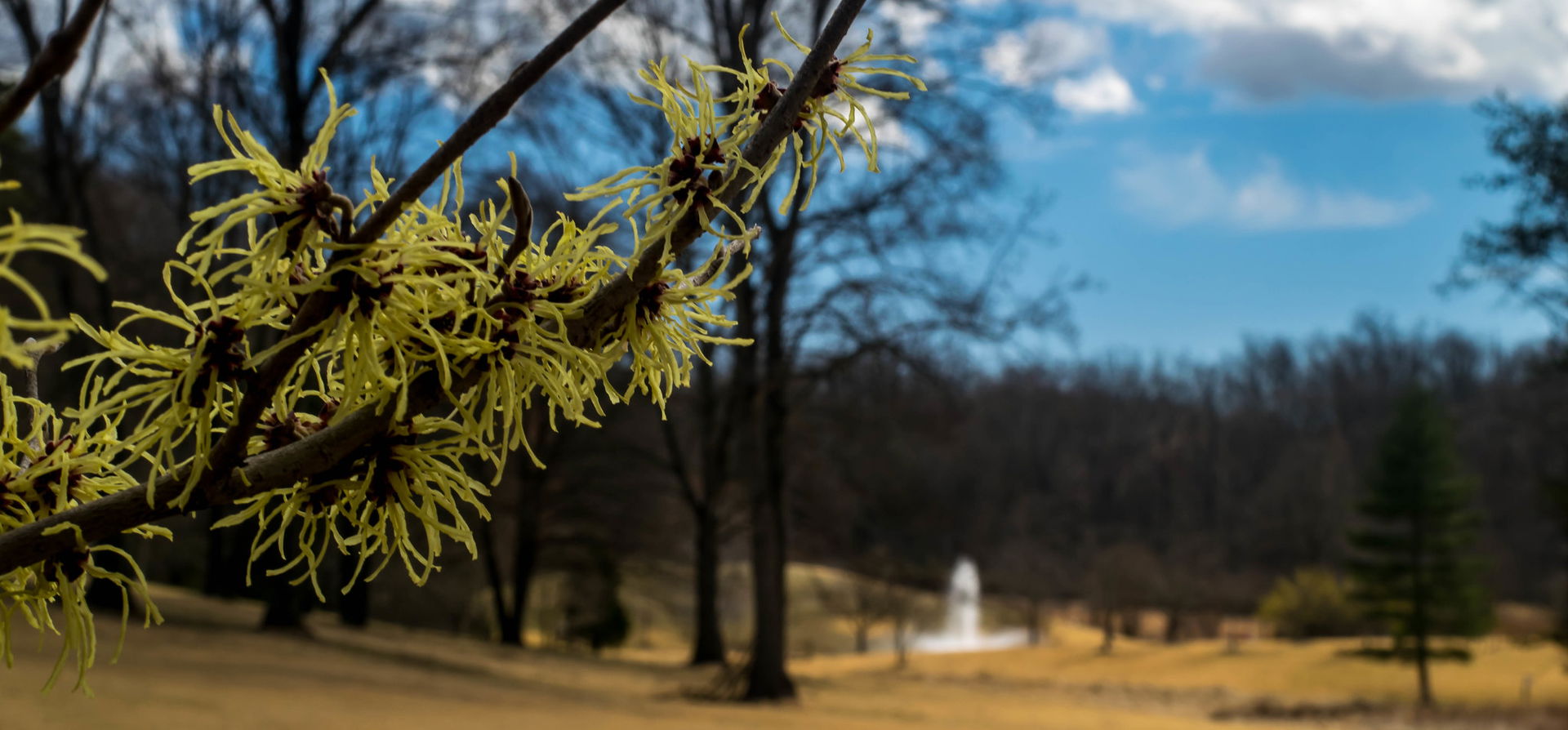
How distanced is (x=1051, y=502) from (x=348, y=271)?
65071 millimetres

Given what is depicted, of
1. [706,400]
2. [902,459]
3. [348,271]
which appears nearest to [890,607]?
[902,459]

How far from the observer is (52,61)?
64 cm

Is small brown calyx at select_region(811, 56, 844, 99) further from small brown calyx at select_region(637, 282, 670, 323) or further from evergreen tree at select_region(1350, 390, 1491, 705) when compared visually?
evergreen tree at select_region(1350, 390, 1491, 705)

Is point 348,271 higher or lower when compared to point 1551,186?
lower

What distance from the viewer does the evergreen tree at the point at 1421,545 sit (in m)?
26.5

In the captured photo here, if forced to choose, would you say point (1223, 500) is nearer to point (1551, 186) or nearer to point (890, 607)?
point (890, 607)

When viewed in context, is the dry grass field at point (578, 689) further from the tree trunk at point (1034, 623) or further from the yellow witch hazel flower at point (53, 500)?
the tree trunk at point (1034, 623)

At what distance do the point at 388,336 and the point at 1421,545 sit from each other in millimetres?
30542

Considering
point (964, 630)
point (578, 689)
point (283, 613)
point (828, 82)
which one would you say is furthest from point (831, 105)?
point (964, 630)

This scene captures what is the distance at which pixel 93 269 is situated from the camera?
1.72 ft

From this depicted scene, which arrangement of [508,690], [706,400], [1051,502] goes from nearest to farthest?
[508,690] → [706,400] → [1051,502]

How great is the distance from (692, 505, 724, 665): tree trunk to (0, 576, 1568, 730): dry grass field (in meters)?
0.77

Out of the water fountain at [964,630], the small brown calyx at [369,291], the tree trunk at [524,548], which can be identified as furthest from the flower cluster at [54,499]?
the water fountain at [964,630]

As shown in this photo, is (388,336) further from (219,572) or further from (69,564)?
(219,572)
